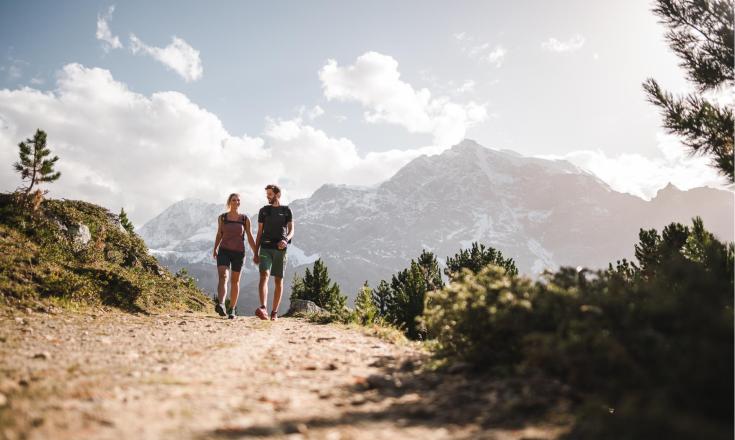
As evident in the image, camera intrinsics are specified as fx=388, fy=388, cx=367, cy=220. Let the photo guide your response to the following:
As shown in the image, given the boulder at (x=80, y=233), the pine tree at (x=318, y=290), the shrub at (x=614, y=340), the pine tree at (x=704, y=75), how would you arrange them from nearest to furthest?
the shrub at (x=614, y=340)
the pine tree at (x=704, y=75)
the boulder at (x=80, y=233)
the pine tree at (x=318, y=290)

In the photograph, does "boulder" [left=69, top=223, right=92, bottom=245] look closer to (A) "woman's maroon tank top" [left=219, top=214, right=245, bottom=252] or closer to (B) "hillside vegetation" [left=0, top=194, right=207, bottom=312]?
(B) "hillside vegetation" [left=0, top=194, right=207, bottom=312]

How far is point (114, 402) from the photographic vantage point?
2389 mm

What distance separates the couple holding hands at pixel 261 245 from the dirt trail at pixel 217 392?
12.2 feet

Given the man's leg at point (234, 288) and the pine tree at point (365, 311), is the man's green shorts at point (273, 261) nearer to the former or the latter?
the man's leg at point (234, 288)

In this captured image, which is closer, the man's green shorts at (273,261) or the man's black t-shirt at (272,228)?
the man's green shorts at (273,261)

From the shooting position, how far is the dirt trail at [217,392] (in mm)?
2109

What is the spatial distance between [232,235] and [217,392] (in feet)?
22.6

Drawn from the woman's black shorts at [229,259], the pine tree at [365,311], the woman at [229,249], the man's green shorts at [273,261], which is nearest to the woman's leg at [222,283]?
the woman at [229,249]

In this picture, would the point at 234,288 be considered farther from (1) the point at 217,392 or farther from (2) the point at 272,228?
(1) the point at 217,392

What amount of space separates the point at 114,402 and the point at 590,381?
9.91 ft

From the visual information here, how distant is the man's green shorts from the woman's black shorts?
622mm

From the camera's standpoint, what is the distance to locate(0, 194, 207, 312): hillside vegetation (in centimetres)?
757

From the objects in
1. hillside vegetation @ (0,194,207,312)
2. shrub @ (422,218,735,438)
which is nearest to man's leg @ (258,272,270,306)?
hillside vegetation @ (0,194,207,312)

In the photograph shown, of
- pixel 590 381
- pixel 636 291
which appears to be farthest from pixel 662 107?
pixel 590 381
